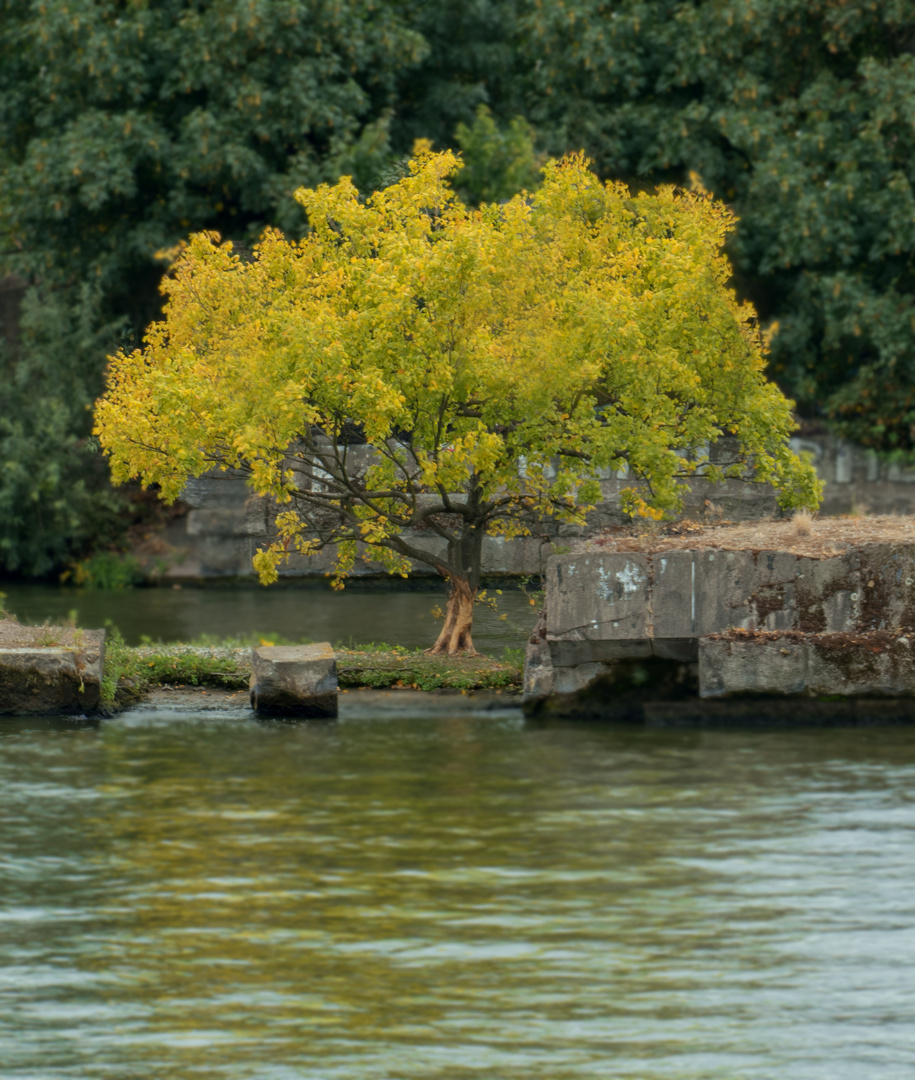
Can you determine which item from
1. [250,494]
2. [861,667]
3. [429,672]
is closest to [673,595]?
[861,667]

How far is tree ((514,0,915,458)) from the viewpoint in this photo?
26500mm

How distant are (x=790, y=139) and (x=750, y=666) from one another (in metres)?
15.9

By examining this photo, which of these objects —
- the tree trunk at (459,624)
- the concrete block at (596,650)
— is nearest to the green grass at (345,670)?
the tree trunk at (459,624)

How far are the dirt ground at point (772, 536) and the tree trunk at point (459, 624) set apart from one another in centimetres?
153

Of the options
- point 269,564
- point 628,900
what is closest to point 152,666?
point 269,564

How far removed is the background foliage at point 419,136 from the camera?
26641 mm

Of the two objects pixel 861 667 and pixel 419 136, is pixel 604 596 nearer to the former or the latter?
pixel 861 667

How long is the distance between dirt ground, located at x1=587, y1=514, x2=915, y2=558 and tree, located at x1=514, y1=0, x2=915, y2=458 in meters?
12.1

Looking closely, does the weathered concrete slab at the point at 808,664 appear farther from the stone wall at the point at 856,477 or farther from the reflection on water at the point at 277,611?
the stone wall at the point at 856,477

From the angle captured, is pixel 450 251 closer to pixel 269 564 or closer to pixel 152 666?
pixel 269 564

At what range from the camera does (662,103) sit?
95.0 ft

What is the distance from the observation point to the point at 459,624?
16453 millimetres

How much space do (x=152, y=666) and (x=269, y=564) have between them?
158 cm

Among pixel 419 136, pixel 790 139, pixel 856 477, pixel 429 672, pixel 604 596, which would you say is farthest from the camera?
pixel 856 477
